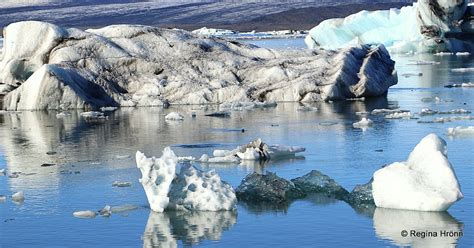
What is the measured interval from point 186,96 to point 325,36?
21278mm

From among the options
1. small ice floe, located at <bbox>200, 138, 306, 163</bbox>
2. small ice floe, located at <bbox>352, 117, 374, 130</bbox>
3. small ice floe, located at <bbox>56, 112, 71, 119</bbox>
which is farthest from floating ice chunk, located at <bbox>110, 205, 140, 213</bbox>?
small ice floe, located at <bbox>56, 112, 71, 119</bbox>

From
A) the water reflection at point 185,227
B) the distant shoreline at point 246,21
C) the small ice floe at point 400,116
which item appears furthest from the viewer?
the distant shoreline at point 246,21

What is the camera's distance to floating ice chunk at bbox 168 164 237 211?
7.85m

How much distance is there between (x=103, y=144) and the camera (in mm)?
12383

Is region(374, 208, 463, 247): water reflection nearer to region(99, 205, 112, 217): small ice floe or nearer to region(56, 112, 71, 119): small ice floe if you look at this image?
region(99, 205, 112, 217): small ice floe

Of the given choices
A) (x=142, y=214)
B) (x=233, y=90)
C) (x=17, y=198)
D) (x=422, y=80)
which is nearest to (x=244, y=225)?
(x=142, y=214)

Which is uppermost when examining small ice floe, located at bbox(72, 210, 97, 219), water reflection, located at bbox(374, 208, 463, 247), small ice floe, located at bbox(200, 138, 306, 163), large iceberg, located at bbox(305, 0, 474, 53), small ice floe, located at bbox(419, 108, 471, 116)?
large iceberg, located at bbox(305, 0, 474, 53)

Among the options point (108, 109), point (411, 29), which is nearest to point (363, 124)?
point (108, 109)

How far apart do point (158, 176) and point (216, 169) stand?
2106mm

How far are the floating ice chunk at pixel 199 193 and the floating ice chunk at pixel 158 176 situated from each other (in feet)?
0.31

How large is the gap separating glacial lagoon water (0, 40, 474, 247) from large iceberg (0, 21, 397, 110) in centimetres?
62

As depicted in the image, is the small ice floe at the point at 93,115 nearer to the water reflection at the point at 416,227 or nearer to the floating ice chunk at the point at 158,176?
the floating ice chunk at the point at 158,176

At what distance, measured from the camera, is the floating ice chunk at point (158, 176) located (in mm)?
7773

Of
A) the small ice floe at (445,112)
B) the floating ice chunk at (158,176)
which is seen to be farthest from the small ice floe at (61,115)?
the floating ice chunk at (158,176)
